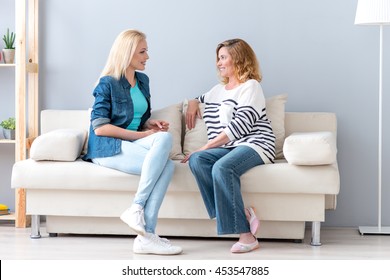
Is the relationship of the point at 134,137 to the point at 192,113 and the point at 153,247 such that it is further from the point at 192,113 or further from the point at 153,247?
the point at 153,247

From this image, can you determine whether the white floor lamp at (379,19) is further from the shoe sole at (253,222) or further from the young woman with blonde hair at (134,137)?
the young woman with blonde hair at (134,137)

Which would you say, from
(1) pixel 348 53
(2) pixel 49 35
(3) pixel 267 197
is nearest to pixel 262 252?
(3) pixel 267 197

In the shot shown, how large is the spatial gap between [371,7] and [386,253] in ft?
4.59

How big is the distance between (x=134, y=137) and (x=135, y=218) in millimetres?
504

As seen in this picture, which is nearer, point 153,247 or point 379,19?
point 153,247

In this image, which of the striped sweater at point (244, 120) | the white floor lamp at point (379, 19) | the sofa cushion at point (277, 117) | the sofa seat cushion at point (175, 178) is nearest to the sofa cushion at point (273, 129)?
the sofa cushion at point (277, 117)

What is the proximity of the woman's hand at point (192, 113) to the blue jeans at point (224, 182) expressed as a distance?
428mm

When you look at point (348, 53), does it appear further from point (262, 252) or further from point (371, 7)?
point (262, 252)

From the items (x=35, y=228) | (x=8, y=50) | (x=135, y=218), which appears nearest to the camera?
(x=135, y=218)

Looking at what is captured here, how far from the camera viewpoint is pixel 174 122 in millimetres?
4691

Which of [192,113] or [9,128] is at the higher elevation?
[192,113]

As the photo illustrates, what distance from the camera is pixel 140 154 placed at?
420 cm

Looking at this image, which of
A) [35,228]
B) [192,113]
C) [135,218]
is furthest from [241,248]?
[35,228]

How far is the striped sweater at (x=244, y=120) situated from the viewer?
170 inches
